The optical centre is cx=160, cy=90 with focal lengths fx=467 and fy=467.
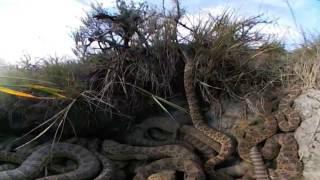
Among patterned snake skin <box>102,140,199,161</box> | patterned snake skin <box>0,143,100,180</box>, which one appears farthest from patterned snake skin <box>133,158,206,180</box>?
patterned snake skin <box>0,143,100,180</box>

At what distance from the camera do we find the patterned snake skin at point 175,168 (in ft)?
22.7

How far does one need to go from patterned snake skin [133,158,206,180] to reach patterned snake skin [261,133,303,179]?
1103mm

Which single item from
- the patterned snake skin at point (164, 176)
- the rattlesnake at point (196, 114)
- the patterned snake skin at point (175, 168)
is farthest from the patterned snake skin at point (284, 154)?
the patterned snake skin at point (164, 176)

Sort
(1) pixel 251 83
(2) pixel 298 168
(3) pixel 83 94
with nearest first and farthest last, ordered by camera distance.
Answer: (2) pixel 298 168 → (3) pixel 83 94 → (1) pixel 251 83

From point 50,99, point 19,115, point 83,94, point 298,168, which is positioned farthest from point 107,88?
point 298,168

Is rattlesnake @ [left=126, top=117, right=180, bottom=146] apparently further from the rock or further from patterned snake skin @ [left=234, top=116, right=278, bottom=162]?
the rock

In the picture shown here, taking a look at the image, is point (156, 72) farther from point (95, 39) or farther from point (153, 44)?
point (95, 39)

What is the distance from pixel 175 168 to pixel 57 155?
76.8 inches

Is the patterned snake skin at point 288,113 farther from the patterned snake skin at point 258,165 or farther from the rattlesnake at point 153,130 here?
the rattlesnake at point 153,130

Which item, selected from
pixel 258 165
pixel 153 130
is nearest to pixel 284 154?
pixel 258 165

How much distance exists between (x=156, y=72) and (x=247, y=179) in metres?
2.32

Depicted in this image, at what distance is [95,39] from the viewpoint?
324 inches

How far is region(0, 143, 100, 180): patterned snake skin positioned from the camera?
696 centimetres

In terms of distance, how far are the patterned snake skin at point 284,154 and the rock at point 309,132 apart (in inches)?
3.6
